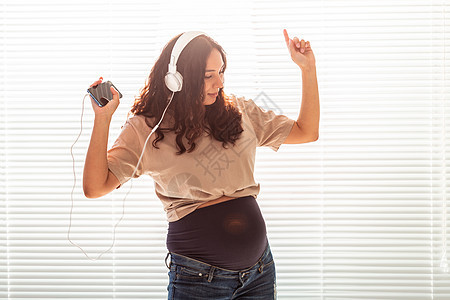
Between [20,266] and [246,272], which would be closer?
[246,272]

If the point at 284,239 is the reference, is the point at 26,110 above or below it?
above

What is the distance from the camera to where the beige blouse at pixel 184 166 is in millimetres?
1313

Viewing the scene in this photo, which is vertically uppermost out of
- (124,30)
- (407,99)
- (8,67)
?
(124,30)

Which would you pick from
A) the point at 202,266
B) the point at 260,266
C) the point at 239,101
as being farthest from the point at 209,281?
the point at 239,101

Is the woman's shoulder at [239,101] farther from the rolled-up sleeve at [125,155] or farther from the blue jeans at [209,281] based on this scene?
the blue jeans at [209,281]

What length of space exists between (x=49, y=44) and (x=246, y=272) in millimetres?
1191

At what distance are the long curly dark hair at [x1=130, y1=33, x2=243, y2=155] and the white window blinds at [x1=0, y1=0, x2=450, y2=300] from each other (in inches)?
15.7

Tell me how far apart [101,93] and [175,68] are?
0.23 metres

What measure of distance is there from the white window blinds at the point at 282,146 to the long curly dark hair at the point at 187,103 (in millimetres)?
399

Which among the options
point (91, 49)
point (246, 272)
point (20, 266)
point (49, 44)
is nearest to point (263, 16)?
point (91, 49)

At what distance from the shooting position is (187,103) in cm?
137

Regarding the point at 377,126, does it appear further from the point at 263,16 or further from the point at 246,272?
the point at 246,272

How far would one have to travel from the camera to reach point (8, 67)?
180cm

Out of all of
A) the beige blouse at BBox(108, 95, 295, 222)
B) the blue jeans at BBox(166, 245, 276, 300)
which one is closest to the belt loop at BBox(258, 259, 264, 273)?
the blue jeans at BBox(166, 245, 276, 300)
